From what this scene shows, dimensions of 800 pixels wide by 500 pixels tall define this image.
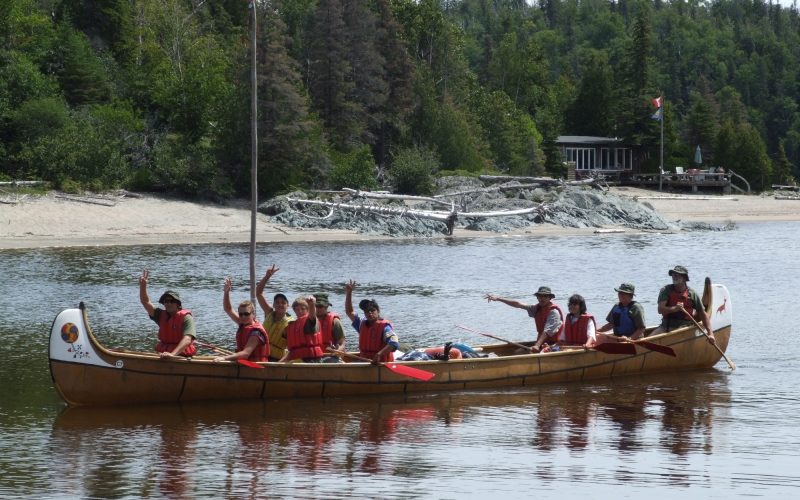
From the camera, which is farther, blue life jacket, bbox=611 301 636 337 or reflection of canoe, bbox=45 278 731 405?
blue life jacket, bbox=611 301 636 337

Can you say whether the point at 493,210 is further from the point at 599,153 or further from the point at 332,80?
the point at 599,153

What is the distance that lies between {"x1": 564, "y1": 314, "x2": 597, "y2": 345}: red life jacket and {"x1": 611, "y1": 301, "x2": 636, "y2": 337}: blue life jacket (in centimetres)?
69

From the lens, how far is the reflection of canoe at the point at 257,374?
16047mm

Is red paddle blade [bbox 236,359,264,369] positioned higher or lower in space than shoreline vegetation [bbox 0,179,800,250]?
lower

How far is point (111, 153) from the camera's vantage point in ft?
159

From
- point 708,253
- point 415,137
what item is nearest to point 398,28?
point 415,137

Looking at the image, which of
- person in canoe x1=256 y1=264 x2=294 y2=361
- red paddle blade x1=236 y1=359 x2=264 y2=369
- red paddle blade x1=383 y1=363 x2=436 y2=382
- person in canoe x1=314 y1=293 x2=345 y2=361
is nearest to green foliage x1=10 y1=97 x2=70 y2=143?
person in canoe x1=256 y1=264 x2=294 y2=361

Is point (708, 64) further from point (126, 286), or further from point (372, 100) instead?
point (126, 286)

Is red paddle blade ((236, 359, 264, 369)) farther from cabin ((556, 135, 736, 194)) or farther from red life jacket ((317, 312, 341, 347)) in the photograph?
cabin ((556, 135, 736, 194))

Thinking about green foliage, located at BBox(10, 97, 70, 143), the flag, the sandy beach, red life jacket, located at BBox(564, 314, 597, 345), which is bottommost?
red life jacket, located at BBox(564, 314, 597, 345)

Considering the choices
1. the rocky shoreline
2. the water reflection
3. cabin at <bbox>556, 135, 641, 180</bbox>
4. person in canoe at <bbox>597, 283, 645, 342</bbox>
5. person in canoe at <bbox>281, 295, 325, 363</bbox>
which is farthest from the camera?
cabin at <bbox>556, 135, 641, 180</bbox>

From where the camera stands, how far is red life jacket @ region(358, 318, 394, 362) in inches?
685

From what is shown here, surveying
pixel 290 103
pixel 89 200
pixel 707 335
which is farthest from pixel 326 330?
pixel 290 103

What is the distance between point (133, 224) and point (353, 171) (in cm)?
1412
